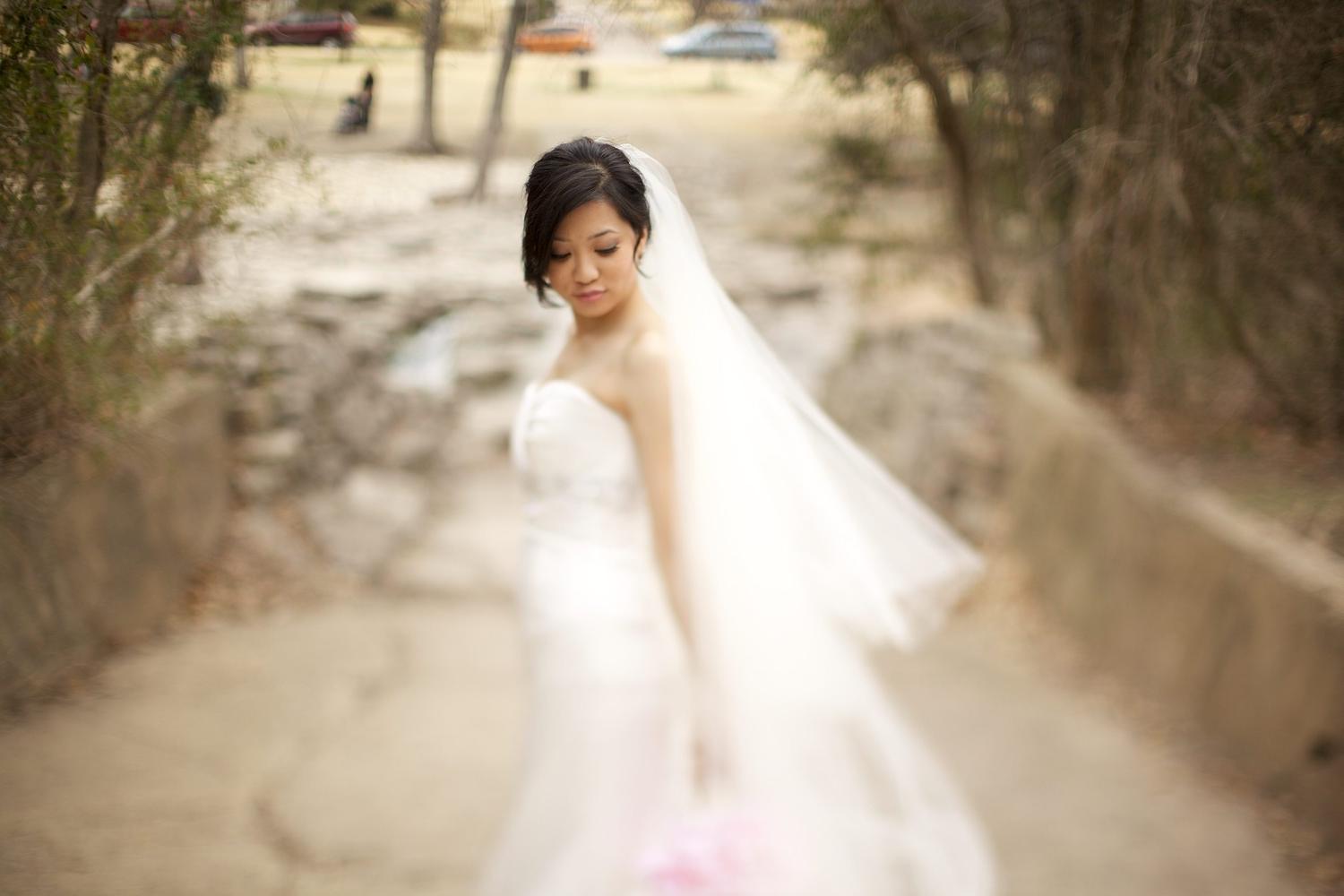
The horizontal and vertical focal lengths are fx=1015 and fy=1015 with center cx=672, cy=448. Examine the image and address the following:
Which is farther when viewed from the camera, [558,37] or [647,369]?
[558,37]

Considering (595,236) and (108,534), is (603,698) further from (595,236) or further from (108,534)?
(108,534)

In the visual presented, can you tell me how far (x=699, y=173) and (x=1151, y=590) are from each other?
3.31 metres

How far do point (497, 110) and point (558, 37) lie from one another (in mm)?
629

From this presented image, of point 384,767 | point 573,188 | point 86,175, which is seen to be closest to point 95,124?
point 86,175

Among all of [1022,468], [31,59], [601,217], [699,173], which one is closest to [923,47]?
[699,173]

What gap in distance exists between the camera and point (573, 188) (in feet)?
5.70

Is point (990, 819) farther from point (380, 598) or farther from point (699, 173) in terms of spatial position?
point (699, 173)

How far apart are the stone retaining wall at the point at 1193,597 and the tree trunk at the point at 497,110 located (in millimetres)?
2884

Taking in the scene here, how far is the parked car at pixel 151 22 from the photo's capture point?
2008 mm

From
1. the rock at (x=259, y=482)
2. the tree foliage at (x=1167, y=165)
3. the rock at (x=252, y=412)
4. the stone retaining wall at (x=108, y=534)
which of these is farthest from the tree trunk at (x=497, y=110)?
the rock at (x=259, y=482)

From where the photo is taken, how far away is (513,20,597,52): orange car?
2623mm

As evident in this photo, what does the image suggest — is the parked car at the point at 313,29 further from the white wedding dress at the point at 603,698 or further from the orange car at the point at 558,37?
the white wedding dress at the point at 603,698

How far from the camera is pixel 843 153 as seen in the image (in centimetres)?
645

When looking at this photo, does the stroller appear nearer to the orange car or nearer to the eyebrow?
the orange car
